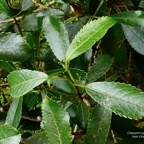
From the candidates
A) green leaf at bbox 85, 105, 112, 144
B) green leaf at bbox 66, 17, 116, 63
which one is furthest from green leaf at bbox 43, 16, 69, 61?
green leaf at bbox 85, 105, 112, 144

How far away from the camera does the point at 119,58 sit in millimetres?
1033

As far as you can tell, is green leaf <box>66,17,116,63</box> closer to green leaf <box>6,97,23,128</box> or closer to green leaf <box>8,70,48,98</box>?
green leaf <box>8,70,48,98</box>

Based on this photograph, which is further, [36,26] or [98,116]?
[36,26]

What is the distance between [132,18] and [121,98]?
A: 8.9 inches

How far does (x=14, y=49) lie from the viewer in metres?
0.78

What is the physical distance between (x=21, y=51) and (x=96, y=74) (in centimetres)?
21

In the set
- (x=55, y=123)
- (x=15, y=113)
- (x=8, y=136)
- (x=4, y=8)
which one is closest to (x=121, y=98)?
(x=55, y=123)

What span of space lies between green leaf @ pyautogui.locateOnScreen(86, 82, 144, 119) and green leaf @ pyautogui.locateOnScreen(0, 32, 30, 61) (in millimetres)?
237

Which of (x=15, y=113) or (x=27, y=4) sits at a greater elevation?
(x=27, y=4)

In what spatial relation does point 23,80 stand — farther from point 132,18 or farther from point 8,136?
point 132,18

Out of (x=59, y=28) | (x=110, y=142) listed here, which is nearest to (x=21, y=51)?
(x=59, y=28)

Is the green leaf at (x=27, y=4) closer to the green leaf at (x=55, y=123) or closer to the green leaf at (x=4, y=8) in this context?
the green leaf at (x=4, y=8)

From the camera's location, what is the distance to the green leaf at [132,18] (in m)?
0.71

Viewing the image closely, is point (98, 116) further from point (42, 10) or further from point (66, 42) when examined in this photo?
point (42, 10)
